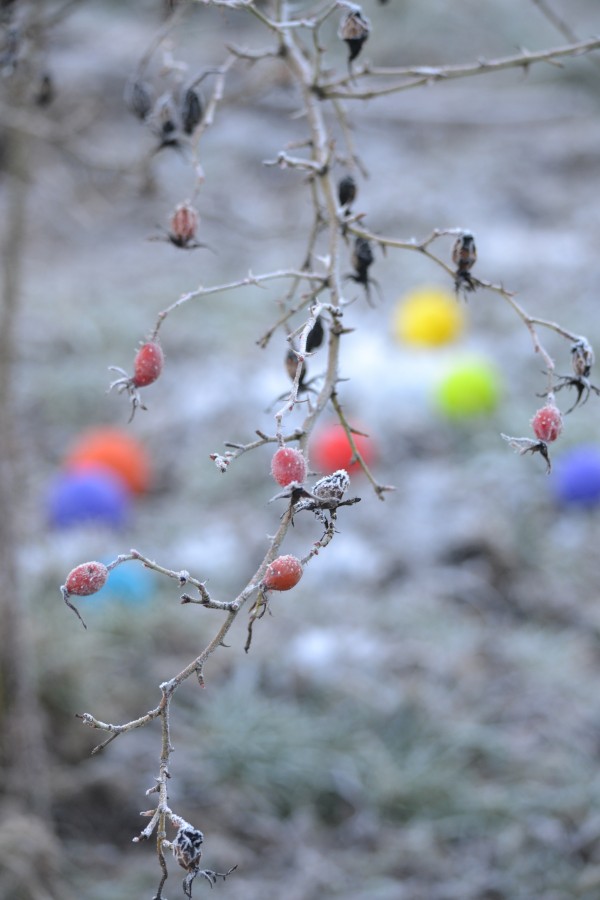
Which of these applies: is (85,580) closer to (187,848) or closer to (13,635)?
(187,848)

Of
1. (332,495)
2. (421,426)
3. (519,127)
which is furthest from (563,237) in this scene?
(332,495)

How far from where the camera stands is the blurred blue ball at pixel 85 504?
10.3ft

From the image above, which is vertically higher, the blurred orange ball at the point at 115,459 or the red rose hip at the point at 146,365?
the blurred orange ball at the point at 115,459

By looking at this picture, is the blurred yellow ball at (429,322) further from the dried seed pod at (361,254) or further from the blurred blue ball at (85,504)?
the dried seed pod at (361,254)

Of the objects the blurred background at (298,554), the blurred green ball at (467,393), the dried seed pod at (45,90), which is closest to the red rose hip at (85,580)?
the blurred background at (298,554)

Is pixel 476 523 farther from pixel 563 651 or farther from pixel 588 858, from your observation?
pixel 588 858

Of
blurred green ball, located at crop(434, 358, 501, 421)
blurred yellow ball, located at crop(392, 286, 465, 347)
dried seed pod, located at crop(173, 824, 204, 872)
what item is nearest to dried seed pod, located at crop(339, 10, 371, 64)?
dried seed pod, located at crop(173, 824, 204, 872)

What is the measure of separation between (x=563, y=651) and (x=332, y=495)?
214 centimetres

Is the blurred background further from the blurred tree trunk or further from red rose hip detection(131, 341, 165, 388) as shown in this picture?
red rose hip detection(131, 341, 165, 388)

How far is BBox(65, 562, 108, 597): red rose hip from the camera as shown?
0.71m

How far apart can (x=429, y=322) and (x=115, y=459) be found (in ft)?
4.94

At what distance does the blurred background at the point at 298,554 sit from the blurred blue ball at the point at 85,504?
0.01m

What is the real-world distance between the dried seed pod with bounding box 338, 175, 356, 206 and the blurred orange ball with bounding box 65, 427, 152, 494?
249 centimetres

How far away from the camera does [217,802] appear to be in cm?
226
